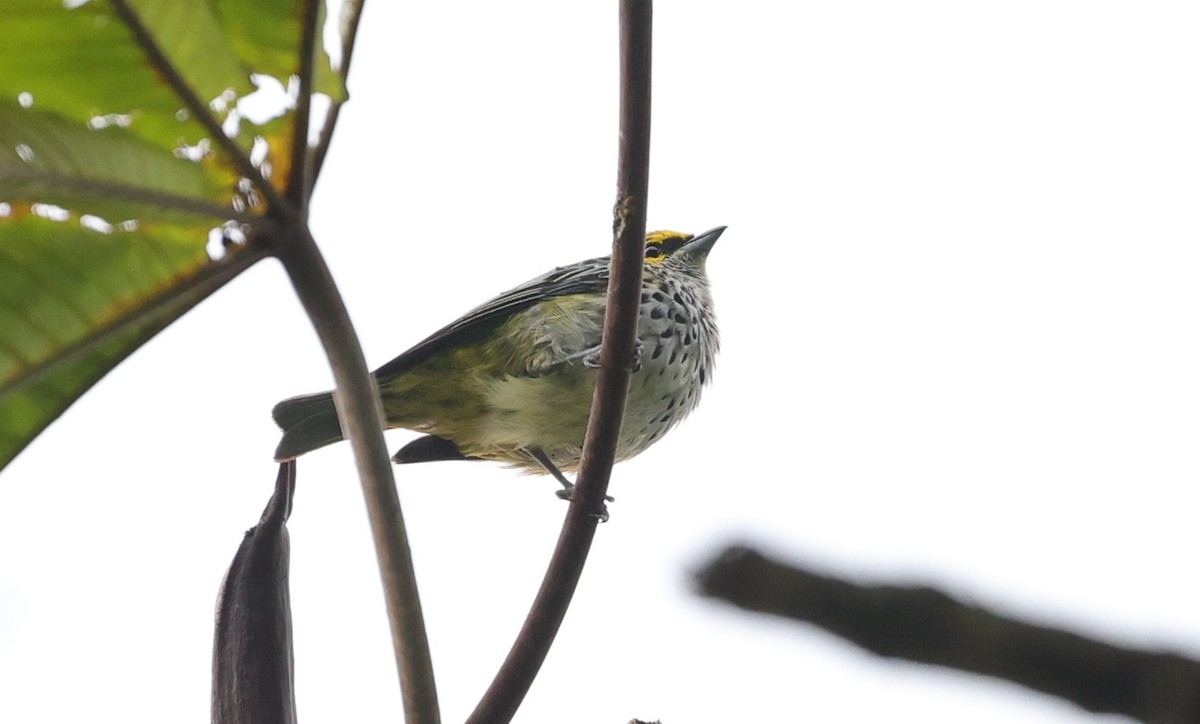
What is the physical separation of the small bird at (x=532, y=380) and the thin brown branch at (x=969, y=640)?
315cm

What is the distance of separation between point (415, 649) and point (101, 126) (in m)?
0.85

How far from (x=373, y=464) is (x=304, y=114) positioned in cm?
53

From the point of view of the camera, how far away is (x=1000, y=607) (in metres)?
1.68

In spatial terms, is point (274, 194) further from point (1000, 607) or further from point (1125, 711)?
point (1125, 711)

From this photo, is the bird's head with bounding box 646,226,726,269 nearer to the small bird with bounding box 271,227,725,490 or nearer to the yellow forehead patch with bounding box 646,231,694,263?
the yellow forehead patch with bounding box 646,231,694,263

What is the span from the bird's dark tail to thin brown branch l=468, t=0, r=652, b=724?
214cm

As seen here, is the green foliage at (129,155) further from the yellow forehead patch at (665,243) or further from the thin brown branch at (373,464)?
the yellow forehead patch at (665,243)

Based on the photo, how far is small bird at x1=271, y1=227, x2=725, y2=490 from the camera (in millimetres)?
4965

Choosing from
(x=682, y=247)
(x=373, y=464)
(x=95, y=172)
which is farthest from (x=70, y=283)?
(x=682, y=247)

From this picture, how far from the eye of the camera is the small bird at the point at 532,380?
16.3 feet

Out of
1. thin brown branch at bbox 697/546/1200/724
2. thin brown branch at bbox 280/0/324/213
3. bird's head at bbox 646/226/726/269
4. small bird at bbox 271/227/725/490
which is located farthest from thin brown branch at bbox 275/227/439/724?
bird's head at bbox 646/226/726/269

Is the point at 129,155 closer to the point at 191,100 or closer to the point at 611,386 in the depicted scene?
the point at 191,100

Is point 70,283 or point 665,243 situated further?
point 665,243

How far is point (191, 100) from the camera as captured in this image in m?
1.78
